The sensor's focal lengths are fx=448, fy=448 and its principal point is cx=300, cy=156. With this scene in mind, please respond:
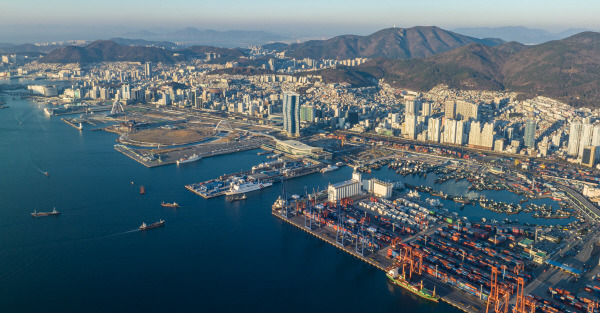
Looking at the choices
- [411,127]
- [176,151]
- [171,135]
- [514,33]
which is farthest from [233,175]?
[514,33]

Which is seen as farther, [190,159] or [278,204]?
[190,159]

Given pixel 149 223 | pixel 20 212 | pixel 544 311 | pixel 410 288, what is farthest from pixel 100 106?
pixel 544 311

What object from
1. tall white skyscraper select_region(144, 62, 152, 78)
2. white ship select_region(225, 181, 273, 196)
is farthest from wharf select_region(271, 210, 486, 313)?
tall white skyscraper select_region(144, 62, 152, 78)

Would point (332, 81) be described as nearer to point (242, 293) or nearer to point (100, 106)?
point (100, 106)

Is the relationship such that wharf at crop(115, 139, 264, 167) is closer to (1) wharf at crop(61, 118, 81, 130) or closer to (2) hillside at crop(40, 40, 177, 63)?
(1) wharf at crop(61, 118, 81, 130)

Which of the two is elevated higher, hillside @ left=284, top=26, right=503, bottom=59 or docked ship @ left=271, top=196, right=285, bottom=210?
hillside @ left=284, top=26, right=503, bottom=59

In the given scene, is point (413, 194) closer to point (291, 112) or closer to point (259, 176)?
point (259, 176)
